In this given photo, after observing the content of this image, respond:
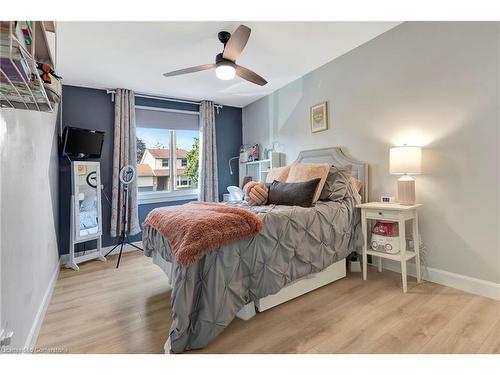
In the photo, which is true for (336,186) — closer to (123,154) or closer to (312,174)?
(312,174)

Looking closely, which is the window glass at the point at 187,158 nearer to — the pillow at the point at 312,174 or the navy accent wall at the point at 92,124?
the navy accent wall at the point at 92,124

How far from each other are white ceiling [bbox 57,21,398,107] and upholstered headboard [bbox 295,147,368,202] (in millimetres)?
1100

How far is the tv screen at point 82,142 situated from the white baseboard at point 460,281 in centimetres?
392

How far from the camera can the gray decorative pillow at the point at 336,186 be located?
255 cm

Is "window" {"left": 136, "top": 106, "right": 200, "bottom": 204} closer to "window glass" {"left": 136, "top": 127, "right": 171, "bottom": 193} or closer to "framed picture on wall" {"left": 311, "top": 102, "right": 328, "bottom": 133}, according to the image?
"window glass" {"left": 136, "top": 127, "right": 171, "bottom": 193}

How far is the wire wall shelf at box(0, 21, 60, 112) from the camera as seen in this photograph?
741 millimetres

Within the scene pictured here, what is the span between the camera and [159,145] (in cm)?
420

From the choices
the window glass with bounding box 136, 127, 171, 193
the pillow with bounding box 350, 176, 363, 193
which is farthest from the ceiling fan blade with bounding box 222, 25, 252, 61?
the window glass with bounding box 136, 127, 171, 193

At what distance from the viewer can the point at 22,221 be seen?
146cm

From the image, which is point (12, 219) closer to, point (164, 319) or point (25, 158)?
point (25, 158)

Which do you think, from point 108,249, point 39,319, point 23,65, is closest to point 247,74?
point 23,65

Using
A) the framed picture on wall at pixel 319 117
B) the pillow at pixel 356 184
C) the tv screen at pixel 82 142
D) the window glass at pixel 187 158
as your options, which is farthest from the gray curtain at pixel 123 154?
the pillow at pixel 356 184
